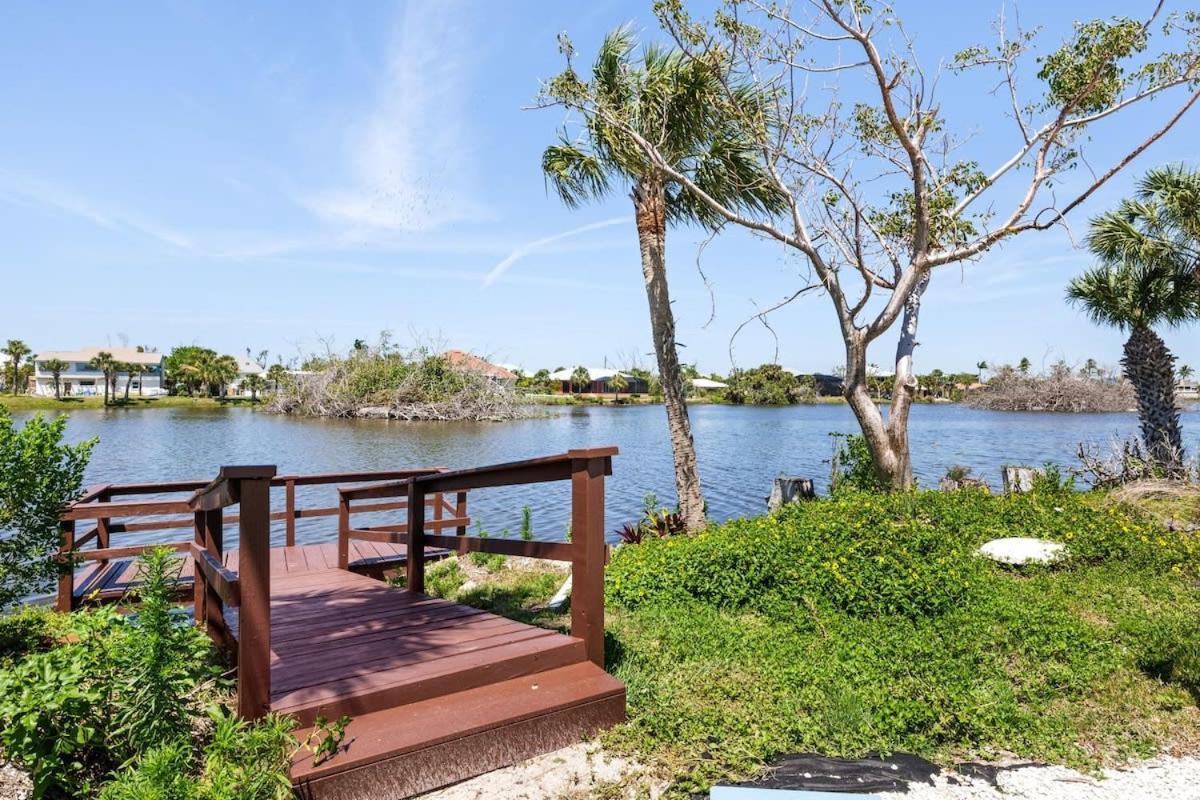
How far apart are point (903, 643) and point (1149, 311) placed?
Answer: 15244mm

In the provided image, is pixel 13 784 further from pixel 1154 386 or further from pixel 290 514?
pixel 1154 386

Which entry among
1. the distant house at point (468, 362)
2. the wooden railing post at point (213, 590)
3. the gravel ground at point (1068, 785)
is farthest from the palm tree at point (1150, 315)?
the distant house at point (468, 362)

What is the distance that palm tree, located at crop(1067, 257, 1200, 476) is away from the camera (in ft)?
49.6

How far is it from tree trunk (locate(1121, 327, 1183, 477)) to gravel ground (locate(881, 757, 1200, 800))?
14.1 meters

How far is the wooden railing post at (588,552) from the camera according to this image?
3.94 meters

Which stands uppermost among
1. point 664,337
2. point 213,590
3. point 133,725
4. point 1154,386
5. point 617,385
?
point 617,385

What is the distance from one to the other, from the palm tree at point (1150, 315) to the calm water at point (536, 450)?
493 cm

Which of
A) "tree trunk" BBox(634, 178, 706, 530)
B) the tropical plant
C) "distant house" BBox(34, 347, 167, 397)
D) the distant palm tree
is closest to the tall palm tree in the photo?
"tree trunk" BBox(634, 178, 706, 530)

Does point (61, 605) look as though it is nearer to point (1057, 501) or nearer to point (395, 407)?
point (1057, 501)

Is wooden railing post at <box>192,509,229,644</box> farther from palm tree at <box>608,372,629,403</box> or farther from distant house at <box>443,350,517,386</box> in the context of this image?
palm tree at <box>608,372,629,403</box>

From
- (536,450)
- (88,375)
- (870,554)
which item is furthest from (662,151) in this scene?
(88,375)

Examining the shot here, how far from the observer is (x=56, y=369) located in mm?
73625

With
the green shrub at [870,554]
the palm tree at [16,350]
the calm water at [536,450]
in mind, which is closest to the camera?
the green shrub at [870,554]

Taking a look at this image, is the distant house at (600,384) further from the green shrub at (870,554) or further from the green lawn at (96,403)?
the green shrub at (870,554)
